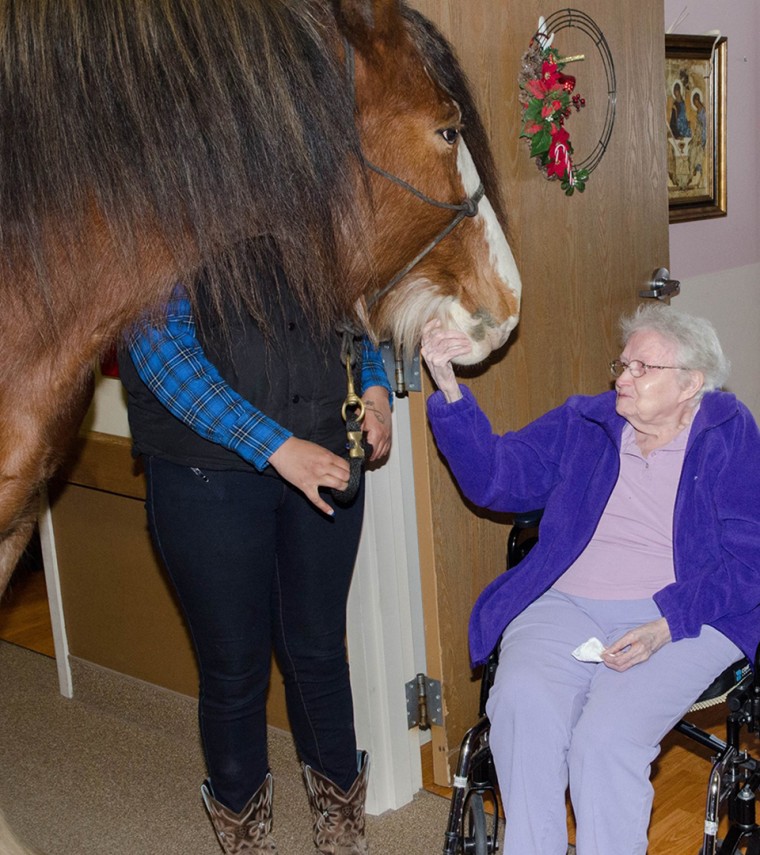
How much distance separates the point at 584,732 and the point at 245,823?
2.09 feet

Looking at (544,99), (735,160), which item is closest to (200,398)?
(544,99)

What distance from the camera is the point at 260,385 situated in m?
1.68

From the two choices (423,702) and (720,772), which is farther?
(423,702)

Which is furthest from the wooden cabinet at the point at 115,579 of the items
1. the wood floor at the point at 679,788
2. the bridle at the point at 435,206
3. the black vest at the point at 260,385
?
the bridle at the point at 435,206

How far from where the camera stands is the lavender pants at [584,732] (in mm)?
1592

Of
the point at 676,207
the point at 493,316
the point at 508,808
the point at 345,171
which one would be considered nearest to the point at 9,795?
the point at 508,808

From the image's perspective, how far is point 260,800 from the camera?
185 centimetres

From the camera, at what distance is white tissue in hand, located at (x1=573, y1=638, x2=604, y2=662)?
5.59 ft

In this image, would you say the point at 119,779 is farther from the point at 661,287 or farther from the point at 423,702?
the point at 661,287

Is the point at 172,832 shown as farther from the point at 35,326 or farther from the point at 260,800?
the point at 35,326

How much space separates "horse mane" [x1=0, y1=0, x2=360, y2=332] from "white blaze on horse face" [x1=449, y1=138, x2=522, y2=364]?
37 cm

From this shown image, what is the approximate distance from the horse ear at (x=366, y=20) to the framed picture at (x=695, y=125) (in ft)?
7.94

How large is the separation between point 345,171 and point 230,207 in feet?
0.49

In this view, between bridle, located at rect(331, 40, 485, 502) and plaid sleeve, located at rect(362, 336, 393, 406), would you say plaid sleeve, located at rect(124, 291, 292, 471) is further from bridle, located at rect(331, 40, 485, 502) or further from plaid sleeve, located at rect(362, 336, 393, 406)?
plaid sleeve, located at rect(362, 336, 393, 406)
